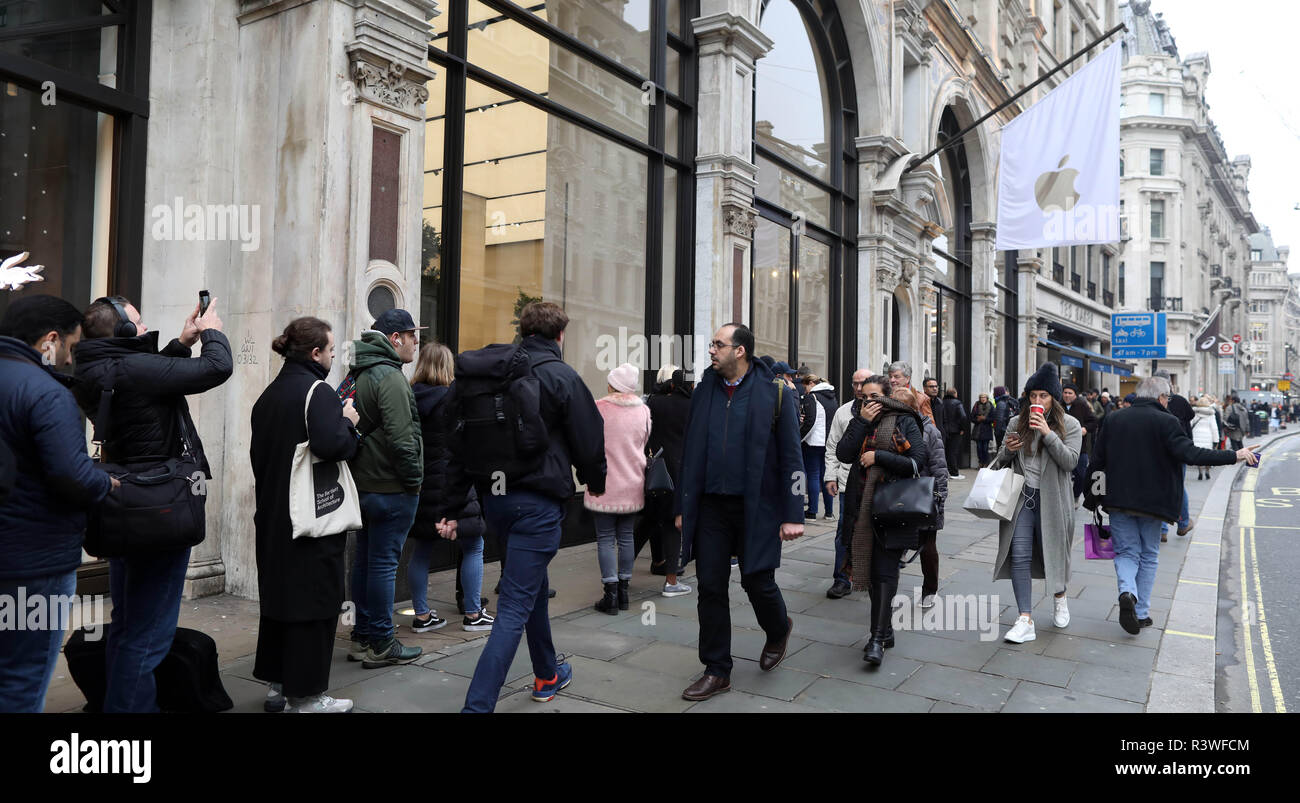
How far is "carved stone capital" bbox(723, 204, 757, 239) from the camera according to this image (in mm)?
10219

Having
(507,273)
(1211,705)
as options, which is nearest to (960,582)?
(1211,705)

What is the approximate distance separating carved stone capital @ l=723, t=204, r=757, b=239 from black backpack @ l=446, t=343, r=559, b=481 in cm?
677

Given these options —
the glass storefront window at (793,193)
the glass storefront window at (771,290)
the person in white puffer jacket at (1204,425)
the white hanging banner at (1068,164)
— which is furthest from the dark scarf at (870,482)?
the person in white puffer jacket at (1204,425)

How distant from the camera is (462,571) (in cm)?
543

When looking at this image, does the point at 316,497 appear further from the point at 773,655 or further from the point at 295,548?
the point at 773,655

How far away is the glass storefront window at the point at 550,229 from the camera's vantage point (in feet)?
25.2

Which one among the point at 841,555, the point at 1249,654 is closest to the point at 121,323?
the point at 841,555

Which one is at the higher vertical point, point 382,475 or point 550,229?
point 550,229

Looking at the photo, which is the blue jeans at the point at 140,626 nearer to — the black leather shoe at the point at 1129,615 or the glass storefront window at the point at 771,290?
the black leather shoe at the point at 1129,615

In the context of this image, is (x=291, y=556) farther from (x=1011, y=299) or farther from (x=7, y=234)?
(x=1011, y=299)

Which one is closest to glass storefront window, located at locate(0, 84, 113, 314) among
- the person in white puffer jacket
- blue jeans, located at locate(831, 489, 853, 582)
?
blue jeans, located at locate(831, 489, 853, 582)

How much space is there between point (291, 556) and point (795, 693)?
2.55 meters

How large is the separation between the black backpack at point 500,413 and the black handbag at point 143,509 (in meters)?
1.16

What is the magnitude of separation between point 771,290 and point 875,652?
819 cm
